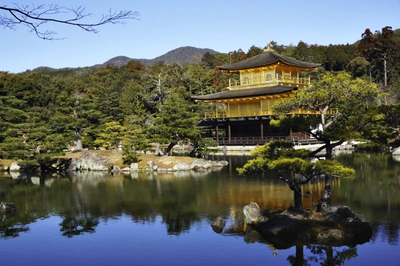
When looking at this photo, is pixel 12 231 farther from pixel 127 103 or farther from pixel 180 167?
pixel 127 103

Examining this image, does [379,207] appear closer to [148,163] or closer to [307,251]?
[307,251]

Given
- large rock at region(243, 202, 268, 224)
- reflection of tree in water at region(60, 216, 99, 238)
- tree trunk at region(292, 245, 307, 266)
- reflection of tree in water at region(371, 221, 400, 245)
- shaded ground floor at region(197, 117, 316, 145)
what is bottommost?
tree trunk at region(292, 245, 307, 266)

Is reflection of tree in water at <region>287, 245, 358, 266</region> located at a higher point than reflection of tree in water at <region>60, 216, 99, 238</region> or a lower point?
lower

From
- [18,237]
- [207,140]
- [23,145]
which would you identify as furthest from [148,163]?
[18,237]

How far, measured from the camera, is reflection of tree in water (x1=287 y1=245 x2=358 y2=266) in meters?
10.1

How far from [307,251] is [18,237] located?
304 inches

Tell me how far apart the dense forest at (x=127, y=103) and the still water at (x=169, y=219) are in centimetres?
392

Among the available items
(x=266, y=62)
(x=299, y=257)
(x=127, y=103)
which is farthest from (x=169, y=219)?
(x=127, y=103)

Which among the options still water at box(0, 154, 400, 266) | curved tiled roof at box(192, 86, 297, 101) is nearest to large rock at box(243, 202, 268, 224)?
still water at box(0, 154, 400, 266)

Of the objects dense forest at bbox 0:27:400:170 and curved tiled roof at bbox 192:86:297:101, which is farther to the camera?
curved tiled roof at bbox 192:86:297:101

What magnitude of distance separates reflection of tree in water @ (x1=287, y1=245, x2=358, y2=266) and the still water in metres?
0.02

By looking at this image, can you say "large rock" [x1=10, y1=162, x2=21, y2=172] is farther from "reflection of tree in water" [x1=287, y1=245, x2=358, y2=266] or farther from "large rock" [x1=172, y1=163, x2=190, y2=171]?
"reflection of tree in water" [x1=287, y1=245, x2=358, y2=266]

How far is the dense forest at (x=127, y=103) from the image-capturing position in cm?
2806

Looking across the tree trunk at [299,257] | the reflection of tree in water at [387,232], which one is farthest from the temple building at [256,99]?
the tree trunk at [299,257]
